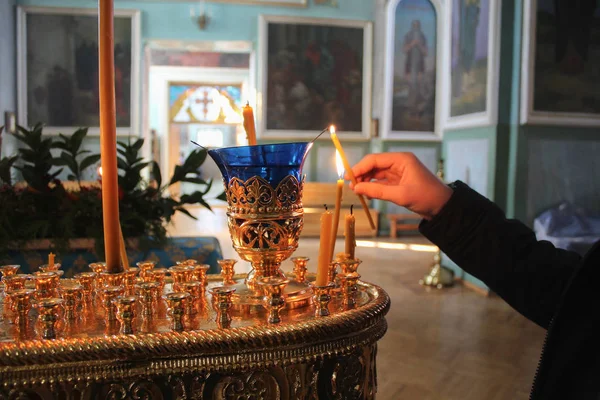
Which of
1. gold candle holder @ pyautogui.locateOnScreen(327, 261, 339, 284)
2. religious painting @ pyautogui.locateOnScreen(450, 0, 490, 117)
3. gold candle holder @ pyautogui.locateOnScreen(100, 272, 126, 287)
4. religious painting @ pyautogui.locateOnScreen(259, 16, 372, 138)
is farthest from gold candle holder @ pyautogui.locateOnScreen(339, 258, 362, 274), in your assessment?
religious painting @ pyautogui.locateOnScreen(259, 16, 372, 138)

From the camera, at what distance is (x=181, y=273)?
0.90 meters

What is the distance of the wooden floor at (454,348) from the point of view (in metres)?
2.82

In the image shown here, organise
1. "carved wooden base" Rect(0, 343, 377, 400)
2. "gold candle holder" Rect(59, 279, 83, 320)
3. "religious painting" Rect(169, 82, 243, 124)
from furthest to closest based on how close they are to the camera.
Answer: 1. "religious painting" Rect(169, 82, 243, 124)
2. "gold candle holder" Rect(59, 279, 83, 320)
3. "carved wooden base" Rect(0, 343, 377, 400)

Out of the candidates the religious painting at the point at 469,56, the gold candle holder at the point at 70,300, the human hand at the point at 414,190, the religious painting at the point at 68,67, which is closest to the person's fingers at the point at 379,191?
the human hand at the point at 414,190

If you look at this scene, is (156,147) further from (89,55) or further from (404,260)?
(404,260)

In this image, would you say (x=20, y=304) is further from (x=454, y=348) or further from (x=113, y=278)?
(x=454, y=348)

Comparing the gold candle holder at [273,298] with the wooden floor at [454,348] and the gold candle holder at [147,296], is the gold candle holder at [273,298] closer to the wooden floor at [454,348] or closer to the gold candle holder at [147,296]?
the gold candle holder at [147,296]

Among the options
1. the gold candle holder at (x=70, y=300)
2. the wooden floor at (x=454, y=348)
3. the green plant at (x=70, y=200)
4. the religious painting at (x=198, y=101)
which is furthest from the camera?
the religious painting at (x=198, y=101)

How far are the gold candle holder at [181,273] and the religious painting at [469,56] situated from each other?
471 centimetres

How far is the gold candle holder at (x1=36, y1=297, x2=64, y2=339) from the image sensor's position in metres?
0.68

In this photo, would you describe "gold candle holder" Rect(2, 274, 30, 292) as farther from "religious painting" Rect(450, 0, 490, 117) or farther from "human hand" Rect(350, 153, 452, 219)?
"religious painting" Rect(450, 0, 490, 117)

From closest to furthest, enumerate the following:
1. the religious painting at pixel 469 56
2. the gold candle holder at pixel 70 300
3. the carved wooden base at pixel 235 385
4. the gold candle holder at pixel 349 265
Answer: the carved wooden base at pixel 235 385 < the gold candle holder at pixel 70 300 < the gold candle holder at pixel 349 265 < the religious painting at pixel 469 56

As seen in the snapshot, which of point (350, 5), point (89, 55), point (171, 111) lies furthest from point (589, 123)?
point (171, 111)

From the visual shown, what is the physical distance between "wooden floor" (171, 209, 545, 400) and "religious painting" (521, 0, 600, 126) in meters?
1.82
